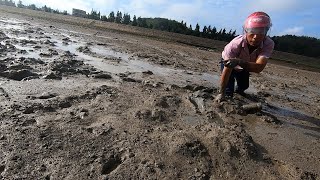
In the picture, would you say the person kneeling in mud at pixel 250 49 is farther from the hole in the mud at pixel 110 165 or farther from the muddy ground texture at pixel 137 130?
the hole in the mud at pixel 110 165

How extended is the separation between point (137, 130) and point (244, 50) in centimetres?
236

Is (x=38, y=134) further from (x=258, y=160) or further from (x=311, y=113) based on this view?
(x=311, y=113)

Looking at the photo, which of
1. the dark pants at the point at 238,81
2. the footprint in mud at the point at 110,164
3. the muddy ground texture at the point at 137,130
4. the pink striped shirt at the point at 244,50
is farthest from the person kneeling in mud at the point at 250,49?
the footprint in mud at the point at 110,164

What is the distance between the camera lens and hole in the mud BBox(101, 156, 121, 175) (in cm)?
Answer: 283

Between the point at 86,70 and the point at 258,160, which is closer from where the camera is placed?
the point at 258,160

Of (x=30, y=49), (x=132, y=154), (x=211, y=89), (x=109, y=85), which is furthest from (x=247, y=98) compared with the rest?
(x=30, y=49)

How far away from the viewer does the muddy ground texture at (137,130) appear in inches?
114

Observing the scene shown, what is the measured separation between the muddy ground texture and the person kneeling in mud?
0.54 m

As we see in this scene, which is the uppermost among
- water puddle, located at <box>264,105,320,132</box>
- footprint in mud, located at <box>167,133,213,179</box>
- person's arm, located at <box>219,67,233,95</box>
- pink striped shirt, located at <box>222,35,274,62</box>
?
pink striped shirt, located at <box>222,35,274,62</box>

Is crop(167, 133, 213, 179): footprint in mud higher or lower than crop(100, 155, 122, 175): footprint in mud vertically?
higher

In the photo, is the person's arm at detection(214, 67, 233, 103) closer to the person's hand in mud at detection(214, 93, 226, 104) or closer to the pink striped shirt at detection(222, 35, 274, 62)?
the person's hand in mud at detection(214, 93, 226, 104)

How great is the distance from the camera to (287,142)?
4.04 meters

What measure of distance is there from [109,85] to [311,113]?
3.14m

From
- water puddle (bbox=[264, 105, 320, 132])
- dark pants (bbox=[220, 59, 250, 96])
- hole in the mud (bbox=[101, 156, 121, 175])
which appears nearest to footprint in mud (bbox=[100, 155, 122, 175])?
hole in the mud (bbox=[101, 156, 121, 175])
